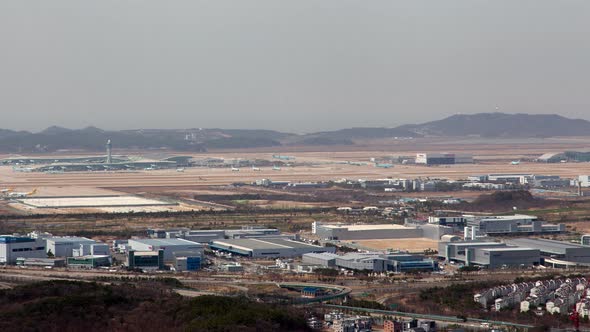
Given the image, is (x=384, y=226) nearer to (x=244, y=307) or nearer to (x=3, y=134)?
(x=244, y=307)

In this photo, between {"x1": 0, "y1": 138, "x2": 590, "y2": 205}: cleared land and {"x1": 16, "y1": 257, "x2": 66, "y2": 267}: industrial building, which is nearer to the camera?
{"x1": 16, "y1": 257, "x2": 66, "y2": 267}: industrial building

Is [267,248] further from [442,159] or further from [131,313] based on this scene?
[442,159]

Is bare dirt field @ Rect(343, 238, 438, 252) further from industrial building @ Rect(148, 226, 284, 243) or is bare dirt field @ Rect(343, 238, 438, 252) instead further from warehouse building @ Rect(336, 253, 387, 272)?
warehouse building @ Rect(336, 253, 387, 272)

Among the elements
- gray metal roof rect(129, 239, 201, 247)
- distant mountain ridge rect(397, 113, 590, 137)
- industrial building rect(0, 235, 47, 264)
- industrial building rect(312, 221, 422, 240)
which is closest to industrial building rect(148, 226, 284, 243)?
industrial building rect(312, 221, 422, 240)

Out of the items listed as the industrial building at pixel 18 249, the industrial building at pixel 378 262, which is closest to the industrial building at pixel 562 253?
the industrial building at pixel 378 262

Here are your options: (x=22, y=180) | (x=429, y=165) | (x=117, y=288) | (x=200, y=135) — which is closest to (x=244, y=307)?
(x=117, y=288)

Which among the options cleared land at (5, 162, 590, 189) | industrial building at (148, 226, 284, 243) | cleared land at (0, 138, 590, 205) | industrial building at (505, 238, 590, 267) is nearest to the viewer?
industrial building at (505, 238, 590, 267)
